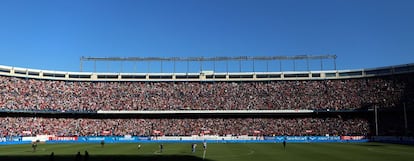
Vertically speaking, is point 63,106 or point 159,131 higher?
point 63,106

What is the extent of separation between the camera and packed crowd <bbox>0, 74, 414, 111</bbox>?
305 feet

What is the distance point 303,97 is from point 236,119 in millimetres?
18747

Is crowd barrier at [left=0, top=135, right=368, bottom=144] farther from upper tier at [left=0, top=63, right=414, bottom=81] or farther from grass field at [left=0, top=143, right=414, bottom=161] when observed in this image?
grass field at [left=0, top=143, right=414, bottom=161]

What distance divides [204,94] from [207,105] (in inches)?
178

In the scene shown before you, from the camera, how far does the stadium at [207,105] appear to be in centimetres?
8731

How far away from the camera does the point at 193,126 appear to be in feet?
308

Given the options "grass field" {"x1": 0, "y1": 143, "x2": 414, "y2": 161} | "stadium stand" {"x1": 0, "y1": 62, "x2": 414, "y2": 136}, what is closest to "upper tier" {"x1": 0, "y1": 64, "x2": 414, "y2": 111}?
"stadium stand" {"x1": 0, "y1": 62, "x2": 414, "y2": 136}

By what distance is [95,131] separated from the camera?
92.8 metres

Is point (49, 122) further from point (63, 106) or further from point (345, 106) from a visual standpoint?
point (345, 106)

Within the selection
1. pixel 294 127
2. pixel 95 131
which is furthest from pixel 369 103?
pixel 95 131

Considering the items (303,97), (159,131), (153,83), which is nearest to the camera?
(159,131)

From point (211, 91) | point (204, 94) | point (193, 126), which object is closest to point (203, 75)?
point (211, 91)

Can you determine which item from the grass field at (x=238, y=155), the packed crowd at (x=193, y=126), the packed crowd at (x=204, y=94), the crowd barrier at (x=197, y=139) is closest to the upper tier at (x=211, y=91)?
the packed crowd at (x=204, y=94)

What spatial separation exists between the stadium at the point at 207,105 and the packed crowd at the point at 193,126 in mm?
239
